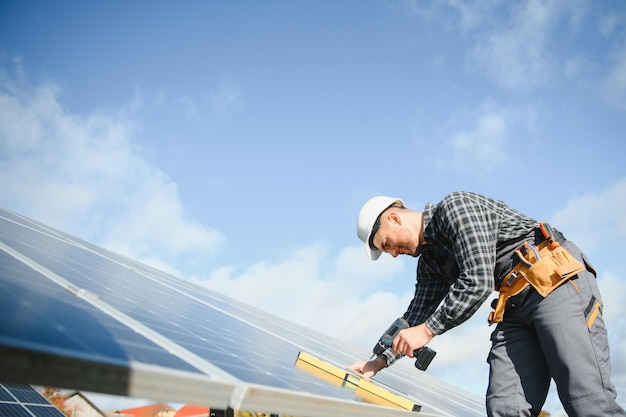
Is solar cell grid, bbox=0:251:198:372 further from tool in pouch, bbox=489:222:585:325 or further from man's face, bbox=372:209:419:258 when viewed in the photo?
tool in pouch, bbox=489:222:585:325

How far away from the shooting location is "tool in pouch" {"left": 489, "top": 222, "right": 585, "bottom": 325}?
3266mm

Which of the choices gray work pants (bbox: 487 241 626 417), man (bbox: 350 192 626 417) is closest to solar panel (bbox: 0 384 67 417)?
man (bbox: 350 192 626 417)

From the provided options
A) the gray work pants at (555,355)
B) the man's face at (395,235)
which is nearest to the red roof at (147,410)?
the man's face at (395,235)

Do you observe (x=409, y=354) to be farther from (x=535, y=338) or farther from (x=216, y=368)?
(x=216, y=368)

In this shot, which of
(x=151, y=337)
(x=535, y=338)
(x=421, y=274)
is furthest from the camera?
(x=421, y=274)

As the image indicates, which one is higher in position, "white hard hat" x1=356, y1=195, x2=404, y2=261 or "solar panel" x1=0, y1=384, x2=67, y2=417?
"white hard hat" x1=356, y1=195, x2=404, y2=261

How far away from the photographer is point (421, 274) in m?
4.54

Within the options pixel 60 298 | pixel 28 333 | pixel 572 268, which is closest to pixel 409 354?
pixel 572 268

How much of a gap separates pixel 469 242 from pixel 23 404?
669cm

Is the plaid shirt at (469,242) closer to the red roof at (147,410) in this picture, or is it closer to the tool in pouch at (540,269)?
the tool in pouch at (540,269)

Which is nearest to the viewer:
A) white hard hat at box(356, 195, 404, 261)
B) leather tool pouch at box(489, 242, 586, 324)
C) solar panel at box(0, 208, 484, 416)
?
solar panel at box(0, 208, 484, 416)

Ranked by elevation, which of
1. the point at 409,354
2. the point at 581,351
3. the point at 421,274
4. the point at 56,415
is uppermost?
the point at 421,274

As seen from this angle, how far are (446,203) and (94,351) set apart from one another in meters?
2.70

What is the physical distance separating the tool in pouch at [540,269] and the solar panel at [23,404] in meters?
5.99
